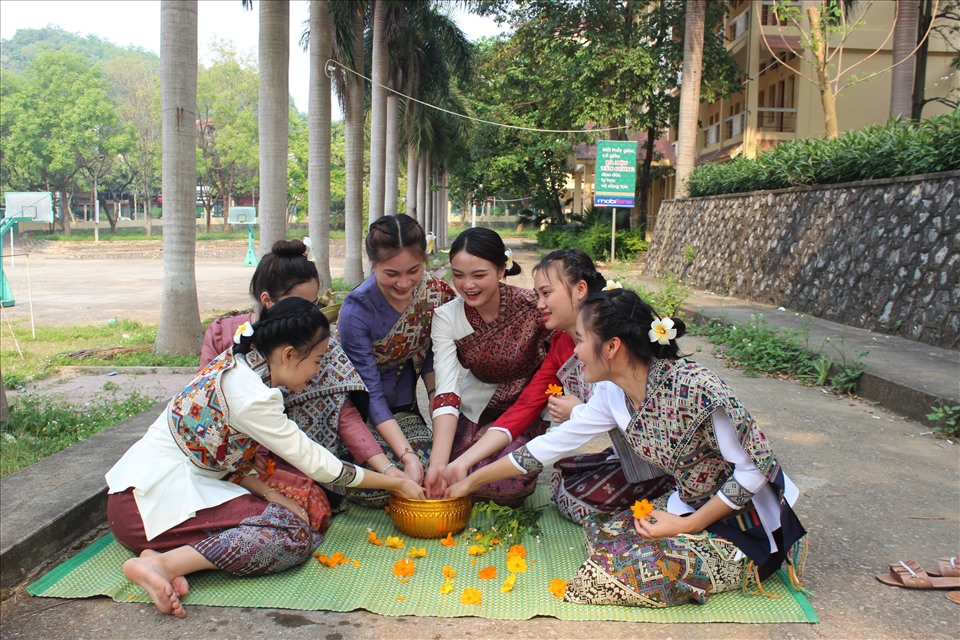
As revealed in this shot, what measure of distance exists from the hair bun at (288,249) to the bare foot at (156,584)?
63.3 inches

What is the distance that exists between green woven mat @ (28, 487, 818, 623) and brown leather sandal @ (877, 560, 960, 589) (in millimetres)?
405

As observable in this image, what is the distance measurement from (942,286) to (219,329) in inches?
271

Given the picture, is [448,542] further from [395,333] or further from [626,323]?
[626,323]

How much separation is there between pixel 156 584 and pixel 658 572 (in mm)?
1733

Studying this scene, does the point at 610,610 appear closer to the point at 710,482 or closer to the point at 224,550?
the point at 710,482

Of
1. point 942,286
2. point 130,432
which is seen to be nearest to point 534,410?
point 130,432

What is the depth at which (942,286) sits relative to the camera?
7.38 metres

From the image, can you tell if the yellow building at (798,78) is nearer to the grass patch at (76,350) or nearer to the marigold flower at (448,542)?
the grass patch at (76,350)

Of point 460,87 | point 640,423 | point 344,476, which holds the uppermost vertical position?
point 460,87

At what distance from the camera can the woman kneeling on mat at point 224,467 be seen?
2.68 metres

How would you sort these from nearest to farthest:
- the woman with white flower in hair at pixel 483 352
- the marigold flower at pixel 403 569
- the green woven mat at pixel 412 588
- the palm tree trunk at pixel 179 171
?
the green woven mat at pixel 412 588, the marigold flower at pixel 403 569, the woman with white flower in hair at pixel 483 352, the palm tree trunk at pixel 179 171

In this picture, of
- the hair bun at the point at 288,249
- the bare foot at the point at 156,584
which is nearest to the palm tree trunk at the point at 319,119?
the hair bun at the point at 288,249

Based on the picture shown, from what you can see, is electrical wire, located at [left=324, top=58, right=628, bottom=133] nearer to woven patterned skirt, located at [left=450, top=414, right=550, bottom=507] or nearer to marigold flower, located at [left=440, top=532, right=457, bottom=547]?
woven patterned skirt, located at [left=450, top=414, right=550, bottom=507]

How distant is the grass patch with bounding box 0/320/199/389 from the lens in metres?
7.61
